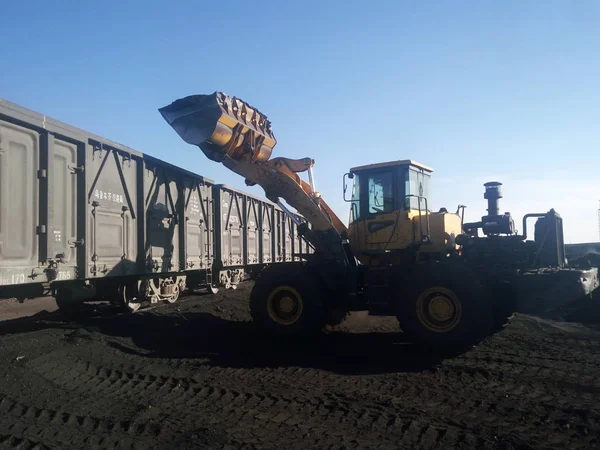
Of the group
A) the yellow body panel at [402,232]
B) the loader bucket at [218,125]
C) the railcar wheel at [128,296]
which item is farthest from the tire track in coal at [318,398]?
the loader bucket at [218,125]

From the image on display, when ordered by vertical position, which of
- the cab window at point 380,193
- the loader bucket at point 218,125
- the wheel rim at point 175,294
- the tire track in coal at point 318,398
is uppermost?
the loader bucket at point 218,125

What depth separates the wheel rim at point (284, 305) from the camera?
882cm

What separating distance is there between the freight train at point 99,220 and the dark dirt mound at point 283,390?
113 cm

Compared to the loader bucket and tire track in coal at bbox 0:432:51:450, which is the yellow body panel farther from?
tire track in coal at bbox 0:432:51:450

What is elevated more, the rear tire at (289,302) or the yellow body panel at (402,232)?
the yellow body panel at (402,232)

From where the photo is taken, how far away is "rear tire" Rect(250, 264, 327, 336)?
866 centimetres

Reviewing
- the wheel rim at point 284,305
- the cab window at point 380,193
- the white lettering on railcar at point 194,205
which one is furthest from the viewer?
the white lettering on railcar at point 194,205

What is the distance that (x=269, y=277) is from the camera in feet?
29.5

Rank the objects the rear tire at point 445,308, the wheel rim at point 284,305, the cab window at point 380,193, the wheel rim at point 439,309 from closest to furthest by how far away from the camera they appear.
A: 1. the rear tire at point 445,308
2. the wheel rim at point 439,309
3. the wheel rim at point 284,305
4. the cab window at point 380,193

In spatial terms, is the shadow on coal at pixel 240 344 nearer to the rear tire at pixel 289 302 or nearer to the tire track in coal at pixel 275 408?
the rear tire at pixel 289 302

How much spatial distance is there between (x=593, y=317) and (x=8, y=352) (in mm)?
11746

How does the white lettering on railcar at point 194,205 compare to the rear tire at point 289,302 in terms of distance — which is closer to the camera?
the rear tire at point 289,302

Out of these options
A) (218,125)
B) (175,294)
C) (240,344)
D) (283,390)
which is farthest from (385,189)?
(175,294)

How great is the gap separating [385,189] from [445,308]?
7.82ft
